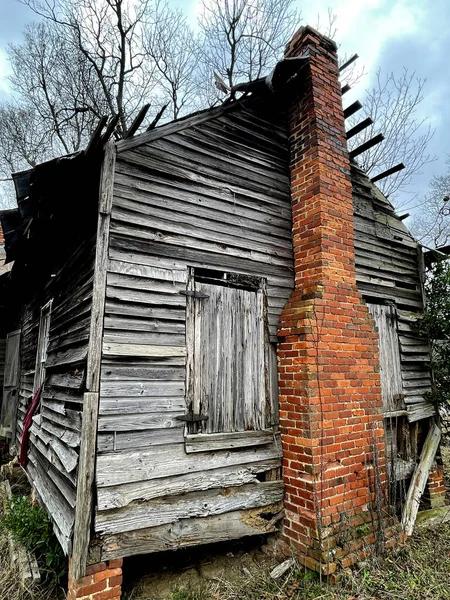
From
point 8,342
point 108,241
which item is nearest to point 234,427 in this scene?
point 108,241

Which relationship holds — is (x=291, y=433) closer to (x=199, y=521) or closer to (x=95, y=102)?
(x=199, y=521)

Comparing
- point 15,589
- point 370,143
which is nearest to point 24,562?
point 15,589

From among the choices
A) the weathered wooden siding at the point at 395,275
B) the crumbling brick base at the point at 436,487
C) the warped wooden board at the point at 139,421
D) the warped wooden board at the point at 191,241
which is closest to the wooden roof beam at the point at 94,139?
the warped wooden board at the point at 191,241

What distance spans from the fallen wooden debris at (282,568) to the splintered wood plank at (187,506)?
550 mm

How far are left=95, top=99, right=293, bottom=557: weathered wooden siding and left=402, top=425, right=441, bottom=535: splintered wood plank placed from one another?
1861mm

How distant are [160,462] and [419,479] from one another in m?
3.83

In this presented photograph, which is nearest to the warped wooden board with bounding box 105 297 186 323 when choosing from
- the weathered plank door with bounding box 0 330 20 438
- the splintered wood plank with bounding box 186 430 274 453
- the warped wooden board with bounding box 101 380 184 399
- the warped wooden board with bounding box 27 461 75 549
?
the warped wooden board with bounding box 101 380 184 399

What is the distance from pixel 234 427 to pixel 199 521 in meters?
0.94

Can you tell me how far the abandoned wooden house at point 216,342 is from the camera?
338 centimetres

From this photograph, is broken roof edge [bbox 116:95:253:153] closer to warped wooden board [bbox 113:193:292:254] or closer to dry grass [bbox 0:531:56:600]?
warped wooden board [bbox 113:193:292:254]

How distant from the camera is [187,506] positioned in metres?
3.55

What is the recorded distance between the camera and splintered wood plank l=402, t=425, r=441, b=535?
15.2 ft

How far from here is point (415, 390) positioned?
19.2 ft

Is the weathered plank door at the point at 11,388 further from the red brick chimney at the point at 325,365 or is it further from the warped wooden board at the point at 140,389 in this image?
the red brick chimney at the point at 325,365
